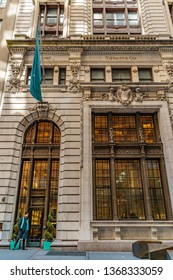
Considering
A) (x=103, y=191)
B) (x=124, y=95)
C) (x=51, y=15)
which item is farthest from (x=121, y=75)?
(x=51, y=15)

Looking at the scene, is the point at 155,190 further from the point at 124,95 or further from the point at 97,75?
the point at 97,75

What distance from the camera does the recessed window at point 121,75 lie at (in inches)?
720

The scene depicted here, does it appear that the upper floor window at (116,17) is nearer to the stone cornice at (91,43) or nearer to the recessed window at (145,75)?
the stone cornice at (91,43)

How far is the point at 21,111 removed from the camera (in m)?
16.6

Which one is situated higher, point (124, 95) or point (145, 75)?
point (145, 75)

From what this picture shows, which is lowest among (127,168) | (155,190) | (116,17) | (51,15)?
(155,190)

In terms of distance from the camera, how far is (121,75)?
18.5 meters

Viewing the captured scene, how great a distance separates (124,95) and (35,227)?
39.4 ft

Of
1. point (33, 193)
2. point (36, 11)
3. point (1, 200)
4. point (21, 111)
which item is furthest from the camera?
point (36, 11)

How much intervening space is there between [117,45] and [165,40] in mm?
4343

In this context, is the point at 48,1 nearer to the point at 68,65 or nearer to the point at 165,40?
the point at 68,65

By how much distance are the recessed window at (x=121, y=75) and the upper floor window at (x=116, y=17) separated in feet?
16.6

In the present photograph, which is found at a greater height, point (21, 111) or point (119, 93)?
point (119, 93)

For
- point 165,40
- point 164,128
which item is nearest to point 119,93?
point 164,128
